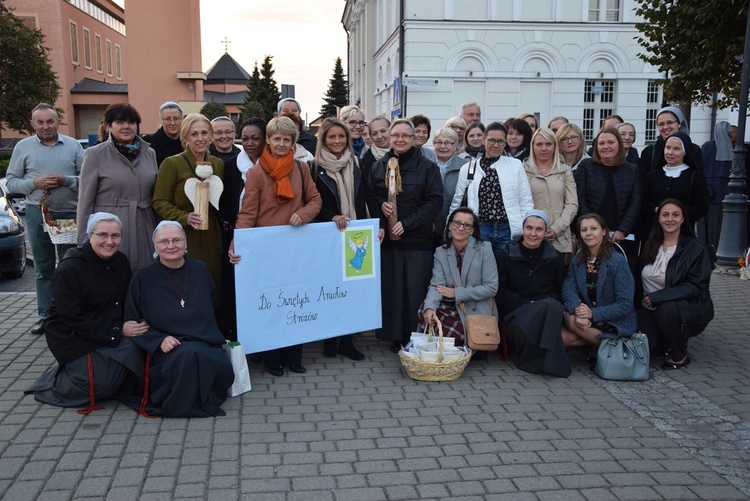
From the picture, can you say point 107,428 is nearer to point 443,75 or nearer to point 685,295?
point 685,295

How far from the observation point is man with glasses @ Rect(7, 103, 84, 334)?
265 inches

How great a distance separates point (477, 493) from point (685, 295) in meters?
3.30

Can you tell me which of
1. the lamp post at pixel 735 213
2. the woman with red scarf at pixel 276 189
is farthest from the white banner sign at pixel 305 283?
the lamp post at pixel 735 213

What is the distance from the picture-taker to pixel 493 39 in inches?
1117

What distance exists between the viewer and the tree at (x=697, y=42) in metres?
10.9

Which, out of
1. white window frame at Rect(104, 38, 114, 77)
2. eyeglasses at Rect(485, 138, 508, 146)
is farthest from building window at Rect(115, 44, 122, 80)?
eyeglasses at Rect(485, 138, 508, 146)

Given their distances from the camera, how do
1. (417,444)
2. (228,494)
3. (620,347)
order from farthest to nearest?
(620,347)
(417,444)
(228,494)

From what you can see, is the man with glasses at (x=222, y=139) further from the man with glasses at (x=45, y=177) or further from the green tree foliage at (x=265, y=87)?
the green tree foliage at (x=265, y=87)

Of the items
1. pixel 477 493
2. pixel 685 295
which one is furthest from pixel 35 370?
pixel 685 295

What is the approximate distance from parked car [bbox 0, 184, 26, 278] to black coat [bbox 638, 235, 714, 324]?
9.09 meters

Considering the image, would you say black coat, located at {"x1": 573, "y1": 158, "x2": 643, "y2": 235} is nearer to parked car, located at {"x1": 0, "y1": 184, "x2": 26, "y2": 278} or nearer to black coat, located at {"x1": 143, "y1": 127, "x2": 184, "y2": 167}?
black coat, located at {"x1": 143, "y1": 127, "x2": 184, "y2": 167}

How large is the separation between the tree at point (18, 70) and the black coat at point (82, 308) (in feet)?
114

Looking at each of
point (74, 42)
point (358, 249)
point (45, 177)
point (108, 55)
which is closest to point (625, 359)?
point (358, 249)

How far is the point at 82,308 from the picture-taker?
16.7 ft
